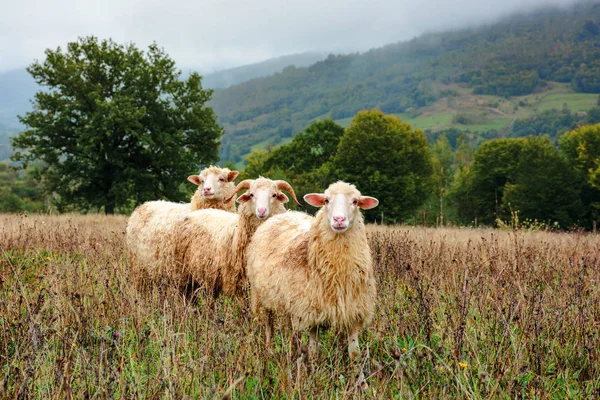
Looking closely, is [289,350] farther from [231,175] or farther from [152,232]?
[231,175]

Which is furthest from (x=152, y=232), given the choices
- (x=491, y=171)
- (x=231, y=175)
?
(x=491, y=171)

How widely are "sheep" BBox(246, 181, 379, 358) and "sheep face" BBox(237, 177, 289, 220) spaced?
3.62 feet

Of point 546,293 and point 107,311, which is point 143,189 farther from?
point 546,293

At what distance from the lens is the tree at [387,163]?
35125 millimetres

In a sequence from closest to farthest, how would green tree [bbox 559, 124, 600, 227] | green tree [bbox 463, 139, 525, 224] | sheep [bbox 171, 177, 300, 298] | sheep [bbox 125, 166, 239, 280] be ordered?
1. sheep [bbox 171, 177, 300, 298]
2. sheep [bbox 125, 166, 239, 280]
3. green tree [bbox 559, 124, 600, 227]
4. green tree [bbox 463, 139, 525, 224]

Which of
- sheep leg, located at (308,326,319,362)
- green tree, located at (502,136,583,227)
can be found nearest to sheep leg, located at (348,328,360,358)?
sheep leg, located at (308,326,319,362)

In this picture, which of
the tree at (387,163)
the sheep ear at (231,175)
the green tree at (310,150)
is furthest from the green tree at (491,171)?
the sheep ear at (231,175)

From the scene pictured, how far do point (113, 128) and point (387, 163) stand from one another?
2071cm

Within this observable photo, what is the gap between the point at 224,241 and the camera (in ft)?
20.1

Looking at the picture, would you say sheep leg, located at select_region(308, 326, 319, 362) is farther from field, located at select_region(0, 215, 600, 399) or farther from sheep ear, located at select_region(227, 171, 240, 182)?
sheep ear, located at select_region(227, 171, 240, 182)

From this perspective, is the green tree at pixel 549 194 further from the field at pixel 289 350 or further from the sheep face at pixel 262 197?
the sheep face at pixel 262 197

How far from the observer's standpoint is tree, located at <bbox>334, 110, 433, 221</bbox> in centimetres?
3512

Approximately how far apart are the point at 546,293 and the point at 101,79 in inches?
1020

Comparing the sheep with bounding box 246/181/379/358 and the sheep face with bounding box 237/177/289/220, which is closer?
the sheep with bounding box 246/181/379/358
